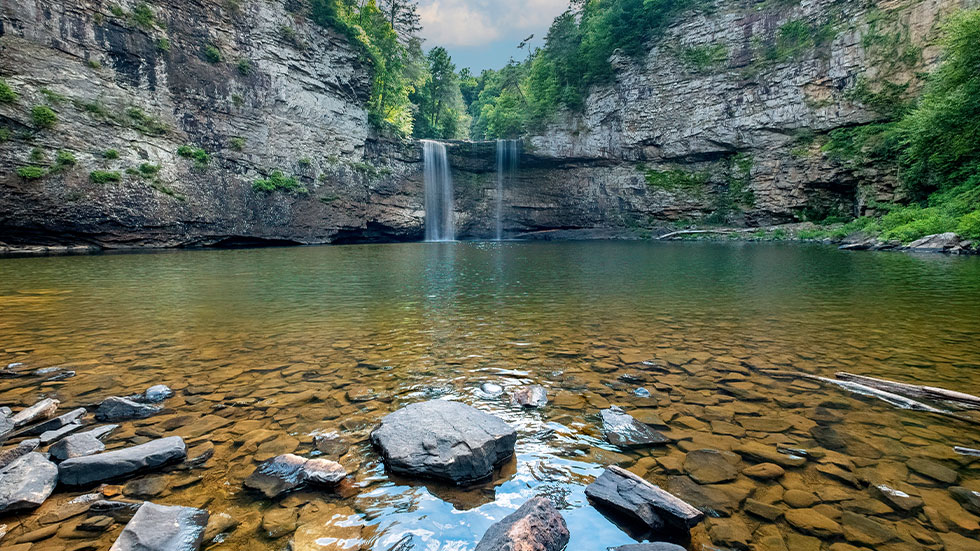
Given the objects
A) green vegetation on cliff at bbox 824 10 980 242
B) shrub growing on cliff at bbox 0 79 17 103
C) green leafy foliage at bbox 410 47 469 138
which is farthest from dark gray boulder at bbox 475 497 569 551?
green leafy foliage at bbox 410 47 469 138

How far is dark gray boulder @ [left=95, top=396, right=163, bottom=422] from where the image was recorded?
2967mm

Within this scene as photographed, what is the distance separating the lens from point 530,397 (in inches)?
130

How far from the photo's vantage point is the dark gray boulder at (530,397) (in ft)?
10.6

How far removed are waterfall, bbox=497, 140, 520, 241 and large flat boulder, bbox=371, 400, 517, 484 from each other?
33723 millimetres

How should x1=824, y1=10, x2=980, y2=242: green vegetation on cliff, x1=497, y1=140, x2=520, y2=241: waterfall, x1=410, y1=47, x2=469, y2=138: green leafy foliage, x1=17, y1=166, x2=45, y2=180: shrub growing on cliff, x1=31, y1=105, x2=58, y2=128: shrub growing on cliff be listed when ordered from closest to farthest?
x1=824, y1=10, x2=980, y2=242: green vegetation on cliff, x1=17, y1=166, x2=45, y2=180: shrub growing on cliff, x1=31, y1=105, x2=58, y2=128: shrub growing on cliff, x1=497, y1=140, x2=520, y2=241: waterfall, x1=410, y1=47, x2=469, y2=138: green leafy foliage

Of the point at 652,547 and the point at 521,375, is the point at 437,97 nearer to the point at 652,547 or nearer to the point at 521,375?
the point at 521,375

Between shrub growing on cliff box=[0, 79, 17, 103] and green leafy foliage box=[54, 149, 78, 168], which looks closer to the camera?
→ shrub growing on cliff box=[0, 79, 17, 103]

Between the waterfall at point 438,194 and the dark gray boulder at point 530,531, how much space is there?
3331 centimetres

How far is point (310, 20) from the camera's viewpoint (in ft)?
94.7

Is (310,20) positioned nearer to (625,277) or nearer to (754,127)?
(625,277)

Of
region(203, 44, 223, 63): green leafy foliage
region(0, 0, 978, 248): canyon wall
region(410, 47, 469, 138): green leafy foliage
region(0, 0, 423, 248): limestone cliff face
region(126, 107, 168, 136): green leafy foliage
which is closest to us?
region(0, 0, 423, 248): limestone cliff face

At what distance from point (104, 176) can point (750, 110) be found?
38.2 m

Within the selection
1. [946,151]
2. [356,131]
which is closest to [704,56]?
[946,151]

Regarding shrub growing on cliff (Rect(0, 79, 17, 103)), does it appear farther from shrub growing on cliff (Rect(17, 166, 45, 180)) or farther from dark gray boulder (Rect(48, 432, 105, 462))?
dark gray boulder (Rect(48, 432, 105, 462))
